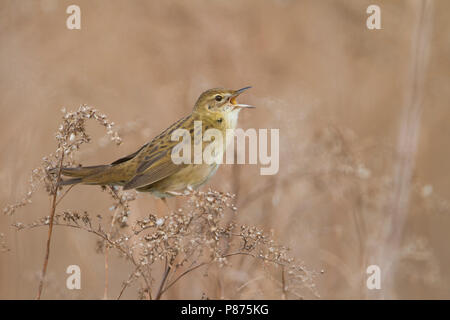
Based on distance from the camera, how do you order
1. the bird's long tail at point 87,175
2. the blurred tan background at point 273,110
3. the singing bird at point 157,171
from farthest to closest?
1. the blurred tan background at point 273,110
2. the singing bird at point 157,171
3. the bird's long tail at point 87,175

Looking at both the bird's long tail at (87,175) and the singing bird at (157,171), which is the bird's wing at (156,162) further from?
the bird's long tail at (87,175)

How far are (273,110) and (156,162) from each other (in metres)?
1.03

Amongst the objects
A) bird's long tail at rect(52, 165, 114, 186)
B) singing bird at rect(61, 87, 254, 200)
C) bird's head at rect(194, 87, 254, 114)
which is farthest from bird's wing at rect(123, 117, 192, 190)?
bird's head at rect(194, 87, 254, 114)

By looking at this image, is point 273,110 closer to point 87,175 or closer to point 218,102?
point 218,102

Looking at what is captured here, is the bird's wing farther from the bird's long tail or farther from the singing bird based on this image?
the bird's long tail

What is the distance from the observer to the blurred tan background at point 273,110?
416cm

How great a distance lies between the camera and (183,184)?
3828 mm

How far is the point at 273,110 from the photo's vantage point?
13.9 ft

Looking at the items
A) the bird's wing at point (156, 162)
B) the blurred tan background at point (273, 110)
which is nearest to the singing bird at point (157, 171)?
the bird's wing at point (156, 162)

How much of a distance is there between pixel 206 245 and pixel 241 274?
1.10m

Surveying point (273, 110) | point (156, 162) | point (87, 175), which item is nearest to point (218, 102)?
point (273, 110)

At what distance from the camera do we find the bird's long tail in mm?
3337

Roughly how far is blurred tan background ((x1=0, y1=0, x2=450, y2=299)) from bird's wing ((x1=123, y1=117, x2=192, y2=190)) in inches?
10.3

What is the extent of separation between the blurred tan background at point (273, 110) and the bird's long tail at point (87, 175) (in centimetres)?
23
